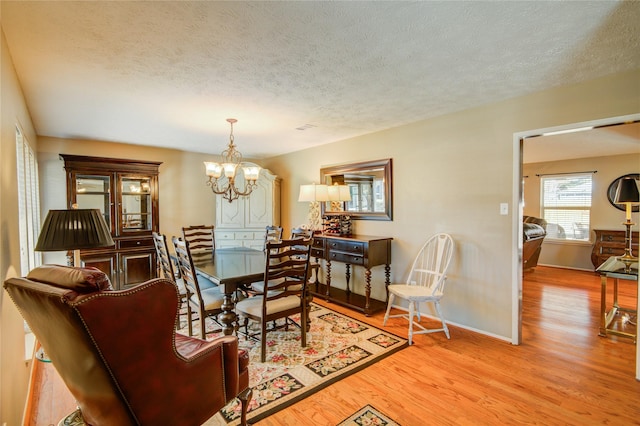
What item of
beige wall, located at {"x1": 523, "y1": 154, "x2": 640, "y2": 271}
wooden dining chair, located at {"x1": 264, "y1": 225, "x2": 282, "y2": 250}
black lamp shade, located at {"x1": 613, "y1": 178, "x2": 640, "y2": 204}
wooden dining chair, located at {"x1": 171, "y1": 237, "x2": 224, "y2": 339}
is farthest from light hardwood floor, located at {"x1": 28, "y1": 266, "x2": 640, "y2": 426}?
beige wall, located at {"x1": 523, "y1": 154, "x2": 640, "y2": 271}

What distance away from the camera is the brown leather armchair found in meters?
1.04

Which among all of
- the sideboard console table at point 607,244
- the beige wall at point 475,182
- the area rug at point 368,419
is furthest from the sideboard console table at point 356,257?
the sideboard console table at point 607,244

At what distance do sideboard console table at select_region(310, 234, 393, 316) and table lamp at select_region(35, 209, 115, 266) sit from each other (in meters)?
2.46

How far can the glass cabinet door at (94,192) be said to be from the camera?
4289 millimetres

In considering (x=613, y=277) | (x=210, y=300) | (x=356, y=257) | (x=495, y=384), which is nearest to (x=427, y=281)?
(x=356, y=257)

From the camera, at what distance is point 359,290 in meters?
4.38

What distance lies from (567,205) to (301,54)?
6.99m

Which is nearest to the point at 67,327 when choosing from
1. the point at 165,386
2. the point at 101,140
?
the point at 165,386

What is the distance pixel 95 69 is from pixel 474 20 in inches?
100

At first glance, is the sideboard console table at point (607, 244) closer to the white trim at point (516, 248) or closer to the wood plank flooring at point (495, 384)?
the wood plank flooring at point (495, 384)

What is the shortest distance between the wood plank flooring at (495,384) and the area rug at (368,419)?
51 mm

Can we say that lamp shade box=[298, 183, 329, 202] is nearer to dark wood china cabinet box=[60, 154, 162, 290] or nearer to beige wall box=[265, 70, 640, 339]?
beige wall box=[265, 70, 640, 339]

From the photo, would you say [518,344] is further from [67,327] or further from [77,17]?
[77,17]

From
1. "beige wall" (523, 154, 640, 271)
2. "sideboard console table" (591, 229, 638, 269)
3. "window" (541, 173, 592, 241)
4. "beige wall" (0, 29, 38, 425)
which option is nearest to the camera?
"beige wall" (0, 29, 38, 425)
